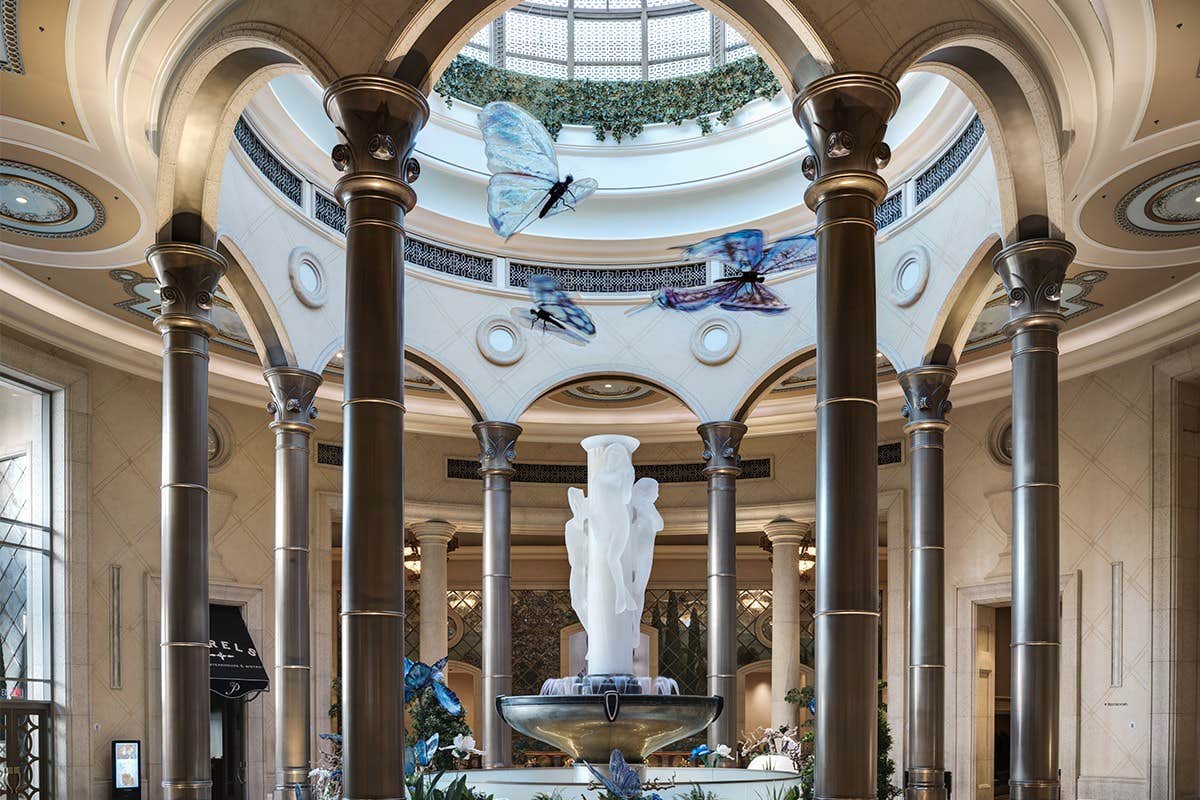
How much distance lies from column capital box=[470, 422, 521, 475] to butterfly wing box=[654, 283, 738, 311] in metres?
2.67

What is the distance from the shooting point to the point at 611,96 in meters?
16.8

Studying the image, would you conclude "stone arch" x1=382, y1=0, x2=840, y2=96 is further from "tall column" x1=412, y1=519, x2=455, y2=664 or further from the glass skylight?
"tall column" x1=412, y1=519, x2=455, y2=664

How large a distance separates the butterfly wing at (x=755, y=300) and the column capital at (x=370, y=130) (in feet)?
29.9

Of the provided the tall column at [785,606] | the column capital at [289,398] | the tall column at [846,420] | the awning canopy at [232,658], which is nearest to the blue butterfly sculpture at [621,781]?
the tall column at [846,420]

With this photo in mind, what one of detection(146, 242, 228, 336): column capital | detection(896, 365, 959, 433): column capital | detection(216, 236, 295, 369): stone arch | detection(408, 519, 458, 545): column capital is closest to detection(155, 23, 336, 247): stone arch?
detection(146, 242, 228, 336): column capital

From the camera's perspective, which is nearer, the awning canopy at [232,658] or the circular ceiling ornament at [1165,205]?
the circular ceiling ornament at [1165,205]

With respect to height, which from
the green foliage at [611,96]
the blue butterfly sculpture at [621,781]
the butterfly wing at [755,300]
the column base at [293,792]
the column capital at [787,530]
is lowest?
the column base at [293,792]

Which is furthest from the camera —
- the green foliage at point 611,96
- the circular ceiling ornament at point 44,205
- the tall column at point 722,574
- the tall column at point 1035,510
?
the green foliage at point 611,96

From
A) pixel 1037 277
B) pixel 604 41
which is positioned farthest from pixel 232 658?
pixel 1037 277

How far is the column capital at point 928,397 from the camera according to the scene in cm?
1284

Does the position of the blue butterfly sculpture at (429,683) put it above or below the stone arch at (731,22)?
below

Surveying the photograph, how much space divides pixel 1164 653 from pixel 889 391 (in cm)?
521

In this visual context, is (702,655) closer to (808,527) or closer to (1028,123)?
(808,527)

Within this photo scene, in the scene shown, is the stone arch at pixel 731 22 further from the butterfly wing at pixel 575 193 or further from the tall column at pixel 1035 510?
the butterfly wing at pixel 575 193
